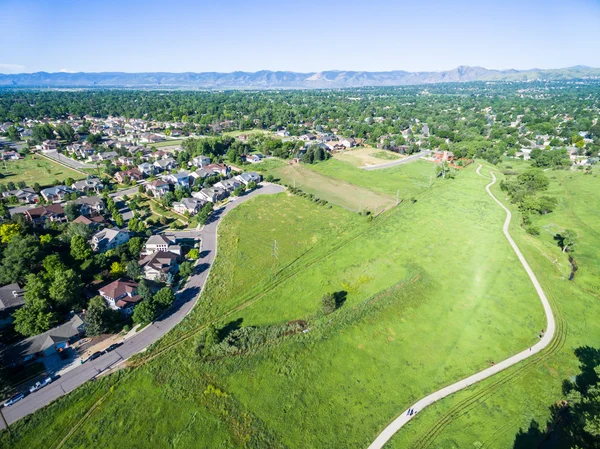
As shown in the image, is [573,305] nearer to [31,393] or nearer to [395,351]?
[395,351]

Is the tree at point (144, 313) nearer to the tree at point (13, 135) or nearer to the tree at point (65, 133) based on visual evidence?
the tree at point (65, 133)

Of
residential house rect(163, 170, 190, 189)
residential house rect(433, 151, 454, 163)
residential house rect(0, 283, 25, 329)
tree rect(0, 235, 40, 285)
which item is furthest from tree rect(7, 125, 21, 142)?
residential house rect(433, 151, 454, 163)

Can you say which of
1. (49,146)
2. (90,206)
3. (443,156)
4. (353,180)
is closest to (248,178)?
(353,180)

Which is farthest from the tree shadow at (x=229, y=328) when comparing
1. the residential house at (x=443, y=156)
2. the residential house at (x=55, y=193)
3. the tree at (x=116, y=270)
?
the residential house at (x=443, y=156)

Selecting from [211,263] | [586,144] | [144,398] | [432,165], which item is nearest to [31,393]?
[144,398]

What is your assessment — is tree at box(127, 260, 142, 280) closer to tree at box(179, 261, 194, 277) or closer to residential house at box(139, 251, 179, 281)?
residential house at box(139, 251, 179, 281)

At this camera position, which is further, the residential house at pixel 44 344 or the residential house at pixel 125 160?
the residential house at pixel 125 160

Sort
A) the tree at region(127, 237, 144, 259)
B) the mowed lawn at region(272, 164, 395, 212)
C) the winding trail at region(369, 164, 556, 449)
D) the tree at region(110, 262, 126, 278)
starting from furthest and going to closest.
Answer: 1. the mowed lawn at region(272, 164, 395, 212)
2. the tree at region(127, 237, 144, 259)
3. the tree at region(110, 262, 126, 278)
4. the winding trail at region(369, 164, 556, 449)
